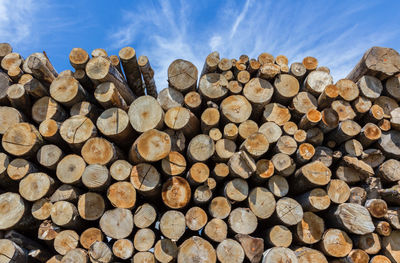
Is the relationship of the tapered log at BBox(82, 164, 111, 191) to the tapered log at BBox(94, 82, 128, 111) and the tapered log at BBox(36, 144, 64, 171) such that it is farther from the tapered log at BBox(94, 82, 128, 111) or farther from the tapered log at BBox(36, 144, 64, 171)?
the tapered log at BBox(94, 82, 128, 111)

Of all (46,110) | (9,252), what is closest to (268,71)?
(46,110)

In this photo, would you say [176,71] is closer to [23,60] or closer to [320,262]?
[23,60]

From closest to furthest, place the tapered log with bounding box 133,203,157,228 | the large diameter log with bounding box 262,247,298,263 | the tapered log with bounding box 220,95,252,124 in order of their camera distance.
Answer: the large diameter log with bounding box 262,247,298,263
the tapered log with bounding box 133,203,157,228
the tapered log with bounding box 220,95,252,124

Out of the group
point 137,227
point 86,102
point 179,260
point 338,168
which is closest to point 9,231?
point 137,227

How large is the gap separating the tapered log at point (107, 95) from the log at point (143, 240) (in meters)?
1.57

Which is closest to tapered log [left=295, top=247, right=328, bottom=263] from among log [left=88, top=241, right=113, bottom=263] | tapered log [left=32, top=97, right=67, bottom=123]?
log [left=88, top=241, right=113, bottom=263]

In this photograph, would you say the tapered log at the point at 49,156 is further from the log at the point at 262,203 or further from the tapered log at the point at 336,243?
the tapered log at the point at 336,243

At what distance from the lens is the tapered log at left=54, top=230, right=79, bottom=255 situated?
8.68 feet

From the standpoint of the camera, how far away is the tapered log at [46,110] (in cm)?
304

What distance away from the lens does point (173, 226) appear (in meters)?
2.59

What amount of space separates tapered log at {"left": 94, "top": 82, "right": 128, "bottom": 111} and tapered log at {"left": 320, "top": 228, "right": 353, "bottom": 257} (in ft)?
9.82

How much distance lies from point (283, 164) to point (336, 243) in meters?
1.04

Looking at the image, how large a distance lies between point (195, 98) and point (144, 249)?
189 centimetres

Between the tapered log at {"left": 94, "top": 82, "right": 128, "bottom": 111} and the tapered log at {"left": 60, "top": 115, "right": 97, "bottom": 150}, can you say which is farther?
the tapered log at {"left": 94, "top": 82, "right": 128, "bottom": 111}
